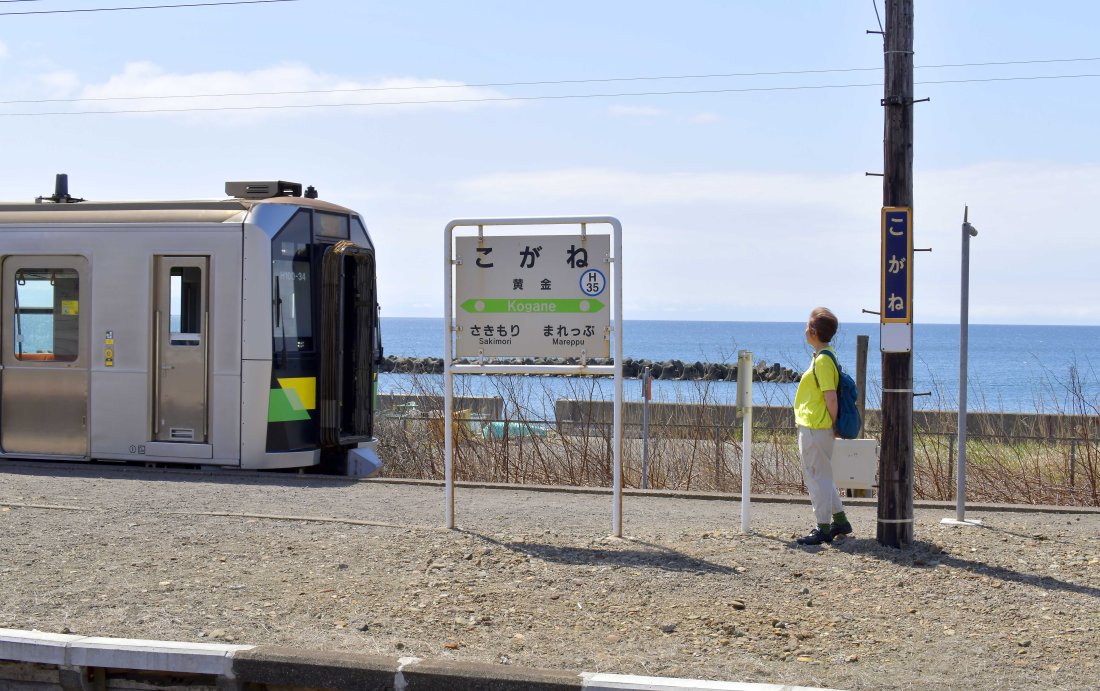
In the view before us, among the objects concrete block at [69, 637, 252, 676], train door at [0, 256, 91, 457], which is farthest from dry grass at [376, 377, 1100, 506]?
concrete block at [69, 637, 252, 676]

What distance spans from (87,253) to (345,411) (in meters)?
3.19

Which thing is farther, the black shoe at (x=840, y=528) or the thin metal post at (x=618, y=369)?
the thin metal post at (x=618, y=369)

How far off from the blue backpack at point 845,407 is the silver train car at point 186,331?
6369 millimetres

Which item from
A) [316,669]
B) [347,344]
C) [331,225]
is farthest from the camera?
[347,344]

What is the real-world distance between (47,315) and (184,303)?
163 cm

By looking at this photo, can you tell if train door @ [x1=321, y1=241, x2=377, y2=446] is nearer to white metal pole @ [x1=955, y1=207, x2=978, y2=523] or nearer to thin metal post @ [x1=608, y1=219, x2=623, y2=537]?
thin metal post @ [x1=608, y1=219, x2=623, y2=537]

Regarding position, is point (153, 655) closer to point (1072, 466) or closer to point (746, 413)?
point (746, 413)

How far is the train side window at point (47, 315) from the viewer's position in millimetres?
13578

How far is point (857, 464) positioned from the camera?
10.6 metres

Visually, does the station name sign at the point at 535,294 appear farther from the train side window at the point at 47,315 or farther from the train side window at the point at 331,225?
the train side window at the point at 47,315

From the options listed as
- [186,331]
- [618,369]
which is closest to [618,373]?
[618,369]

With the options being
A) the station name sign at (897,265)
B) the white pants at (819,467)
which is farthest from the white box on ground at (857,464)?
the station name sign at (897,265)

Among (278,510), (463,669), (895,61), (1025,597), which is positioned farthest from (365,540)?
(895,61)

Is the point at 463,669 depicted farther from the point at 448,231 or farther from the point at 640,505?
the point at 640,505
